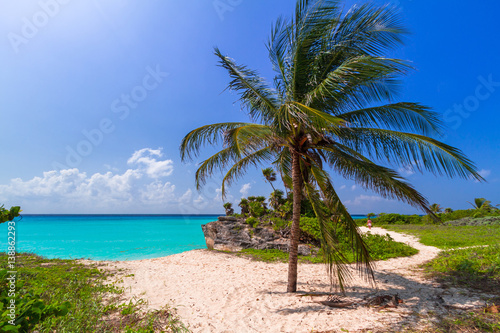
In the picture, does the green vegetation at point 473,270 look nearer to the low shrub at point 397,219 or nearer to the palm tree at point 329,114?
the palm tree at point 329,114

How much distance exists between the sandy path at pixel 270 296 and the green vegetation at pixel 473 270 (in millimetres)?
581

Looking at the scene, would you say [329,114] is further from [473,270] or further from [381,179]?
[473,270]

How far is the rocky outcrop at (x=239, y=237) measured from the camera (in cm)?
1223

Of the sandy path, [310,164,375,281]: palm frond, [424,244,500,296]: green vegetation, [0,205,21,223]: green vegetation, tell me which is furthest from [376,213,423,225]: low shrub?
[0,205,21,223]: green vegetation

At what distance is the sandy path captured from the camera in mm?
4113

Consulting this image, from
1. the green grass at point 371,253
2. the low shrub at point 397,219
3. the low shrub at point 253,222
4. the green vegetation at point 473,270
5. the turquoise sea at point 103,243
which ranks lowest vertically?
the turquoise sea at point 103,243

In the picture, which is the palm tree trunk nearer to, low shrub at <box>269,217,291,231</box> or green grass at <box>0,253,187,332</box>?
green grass at <box>0,253,187,332</box>

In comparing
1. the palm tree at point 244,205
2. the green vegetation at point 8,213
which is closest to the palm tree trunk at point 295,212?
the green vegetation at point 8,213

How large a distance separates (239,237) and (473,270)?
9.51m

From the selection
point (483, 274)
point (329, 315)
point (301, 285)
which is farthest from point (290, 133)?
point (483, 274)

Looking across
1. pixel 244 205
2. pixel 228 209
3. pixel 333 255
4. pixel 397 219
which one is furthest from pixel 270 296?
pixel 397 219

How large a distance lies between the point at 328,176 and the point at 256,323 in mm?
3222

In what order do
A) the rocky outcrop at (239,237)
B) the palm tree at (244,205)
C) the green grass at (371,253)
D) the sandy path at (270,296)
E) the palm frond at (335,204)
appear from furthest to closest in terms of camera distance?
the palm tree at (244,205) → the rocky outcrop at (239,237) → the green grass at (371,253) → the palm frond at (335,204) → the sandy path at (270,296)

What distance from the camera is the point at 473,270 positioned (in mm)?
6590
